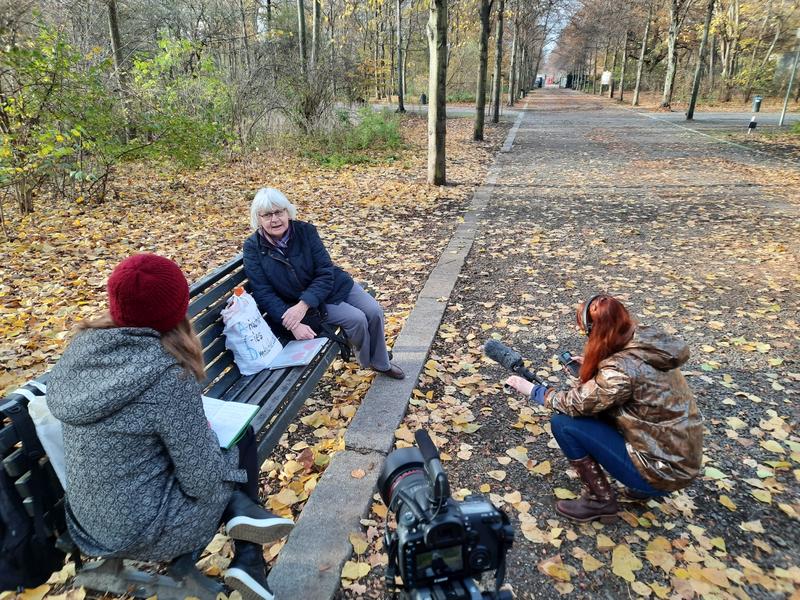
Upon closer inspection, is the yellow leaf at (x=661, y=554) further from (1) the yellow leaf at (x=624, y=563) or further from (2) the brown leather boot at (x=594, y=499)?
(2) the brown leather boot at (x=594, y=499)

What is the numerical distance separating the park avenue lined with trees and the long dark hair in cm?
89

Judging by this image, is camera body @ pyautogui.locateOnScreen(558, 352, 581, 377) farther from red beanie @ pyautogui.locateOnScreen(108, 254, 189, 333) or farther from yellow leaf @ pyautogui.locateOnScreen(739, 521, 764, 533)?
red beanie @ pyautogui.locateOnScreen(108, 254, 189, 333)

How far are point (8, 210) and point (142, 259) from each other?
7908 millimetres

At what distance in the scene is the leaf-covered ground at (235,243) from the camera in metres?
3.42

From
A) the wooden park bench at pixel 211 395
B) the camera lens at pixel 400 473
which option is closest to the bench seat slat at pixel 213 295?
the wooden park bench at pixel 211 395

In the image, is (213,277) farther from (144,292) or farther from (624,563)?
(624,563)

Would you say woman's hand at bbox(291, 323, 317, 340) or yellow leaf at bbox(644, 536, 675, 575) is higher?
woman's hand at bbox(291, 323, 317, 340)

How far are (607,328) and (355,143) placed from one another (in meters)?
13.0

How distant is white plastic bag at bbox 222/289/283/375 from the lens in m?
2.97

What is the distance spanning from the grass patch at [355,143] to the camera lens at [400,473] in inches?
447

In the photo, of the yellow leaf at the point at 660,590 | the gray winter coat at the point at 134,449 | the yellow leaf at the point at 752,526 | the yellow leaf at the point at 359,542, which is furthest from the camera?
the yellow leaf at the point at 752,526

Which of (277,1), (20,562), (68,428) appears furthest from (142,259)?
(277,1)

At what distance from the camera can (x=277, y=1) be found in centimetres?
2791

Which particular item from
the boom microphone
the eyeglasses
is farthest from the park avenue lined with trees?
the eyeglasses
